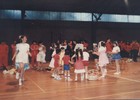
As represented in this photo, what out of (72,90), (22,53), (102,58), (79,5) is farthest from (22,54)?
(79,5)

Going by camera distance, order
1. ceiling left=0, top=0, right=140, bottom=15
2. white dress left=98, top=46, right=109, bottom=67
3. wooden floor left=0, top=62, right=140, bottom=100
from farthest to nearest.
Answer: ceiling left=0, top=0, right=140, bottom=15 → white dress left=98, top=46, right=109, bottom=67 → wooden floor left=0, top=62, right=140, bottom=100

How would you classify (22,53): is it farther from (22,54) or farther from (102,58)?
(102,58)

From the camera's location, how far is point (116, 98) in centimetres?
784

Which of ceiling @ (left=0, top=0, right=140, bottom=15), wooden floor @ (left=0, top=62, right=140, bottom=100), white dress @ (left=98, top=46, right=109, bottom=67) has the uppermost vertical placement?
Result: ceiling @ (left=0, top=0, right=140, bottom=15)

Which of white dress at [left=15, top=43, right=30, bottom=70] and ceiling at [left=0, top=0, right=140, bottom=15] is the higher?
ceiling at [left=0, top=0, right=140, bottom=15]

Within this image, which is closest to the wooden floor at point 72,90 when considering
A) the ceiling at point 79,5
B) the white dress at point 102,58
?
the white dress at point 102,58

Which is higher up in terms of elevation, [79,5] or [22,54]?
[79,5]

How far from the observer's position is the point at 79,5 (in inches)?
925

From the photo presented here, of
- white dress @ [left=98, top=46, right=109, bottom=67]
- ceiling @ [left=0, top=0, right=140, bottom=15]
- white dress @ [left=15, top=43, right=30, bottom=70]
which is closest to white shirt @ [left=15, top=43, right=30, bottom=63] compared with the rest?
white dress @ [left=15, top=43, right=30, bottom=70]

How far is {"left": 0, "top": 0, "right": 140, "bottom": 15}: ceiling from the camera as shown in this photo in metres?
21.7

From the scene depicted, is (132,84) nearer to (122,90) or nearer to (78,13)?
(122,90)

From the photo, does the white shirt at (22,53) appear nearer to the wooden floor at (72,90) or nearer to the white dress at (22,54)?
the white dress at (22,54)

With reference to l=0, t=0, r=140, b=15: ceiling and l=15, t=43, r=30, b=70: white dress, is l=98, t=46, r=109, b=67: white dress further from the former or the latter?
l=0, t=0, r=140, b=15: ceiling

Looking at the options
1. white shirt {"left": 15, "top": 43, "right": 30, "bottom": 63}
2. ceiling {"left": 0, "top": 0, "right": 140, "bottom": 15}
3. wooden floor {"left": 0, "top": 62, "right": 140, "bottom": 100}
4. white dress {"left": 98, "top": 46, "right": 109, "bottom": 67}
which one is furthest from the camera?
ceiling {"left": 0, "top": 0, "right": 140, "bottom": 15}
